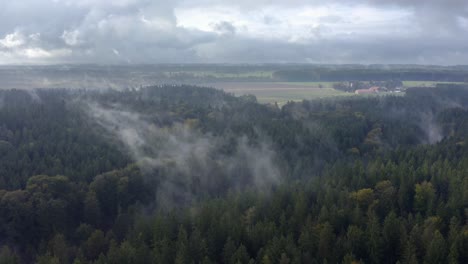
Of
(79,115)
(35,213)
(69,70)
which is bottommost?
(35,213)

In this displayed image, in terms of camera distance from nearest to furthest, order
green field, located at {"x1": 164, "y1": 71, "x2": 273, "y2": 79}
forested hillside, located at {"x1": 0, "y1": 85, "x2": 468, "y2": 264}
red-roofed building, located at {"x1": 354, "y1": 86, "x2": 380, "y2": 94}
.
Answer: forested hillside, located at {"x1": 0, "y1": 85, "x2": 468, "y2": 264}, green field, located at {"x1": 164, "y1": 71, "x2": 273, "y2": 79}, red-roofed building, located at {"x1": 354, "y1": 86, "x2": 380, "y2": 94}

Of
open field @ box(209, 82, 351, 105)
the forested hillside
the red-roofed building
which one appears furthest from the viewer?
the red-roofed building

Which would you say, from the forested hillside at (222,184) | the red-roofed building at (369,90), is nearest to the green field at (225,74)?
the red-roofed building at (369,90)

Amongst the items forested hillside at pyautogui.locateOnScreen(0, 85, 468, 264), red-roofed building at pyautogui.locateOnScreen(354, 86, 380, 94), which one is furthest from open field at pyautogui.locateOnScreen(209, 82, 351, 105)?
forested hillside at pyautogui.locateOnScreen(0, 85, 468, 264)

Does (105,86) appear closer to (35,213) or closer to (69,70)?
(69,70)

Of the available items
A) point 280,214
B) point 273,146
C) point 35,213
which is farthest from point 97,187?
point 273,146

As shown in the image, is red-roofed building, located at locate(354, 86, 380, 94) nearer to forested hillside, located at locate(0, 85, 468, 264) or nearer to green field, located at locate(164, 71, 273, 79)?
green field, located at locate(164, 71, 273, 79)
